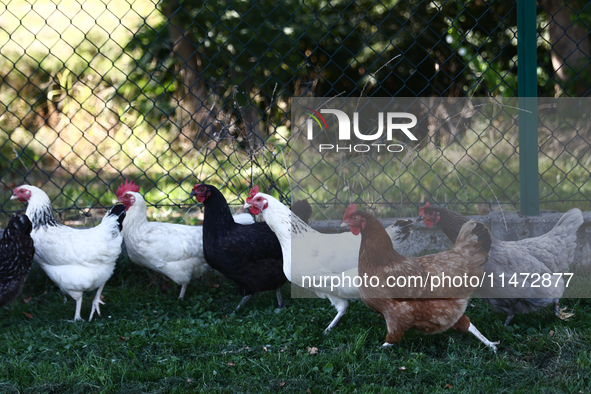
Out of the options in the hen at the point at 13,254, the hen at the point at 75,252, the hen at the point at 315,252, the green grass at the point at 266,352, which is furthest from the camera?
the hen at the point at 75,252

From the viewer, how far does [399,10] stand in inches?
279

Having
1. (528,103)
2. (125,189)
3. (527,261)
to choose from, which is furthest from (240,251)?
(528,103)

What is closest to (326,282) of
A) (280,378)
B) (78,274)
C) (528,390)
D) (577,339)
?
(280,378)

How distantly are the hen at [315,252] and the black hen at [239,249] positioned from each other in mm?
231

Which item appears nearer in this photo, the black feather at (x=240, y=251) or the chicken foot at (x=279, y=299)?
the black feather at (x=240, y=251)

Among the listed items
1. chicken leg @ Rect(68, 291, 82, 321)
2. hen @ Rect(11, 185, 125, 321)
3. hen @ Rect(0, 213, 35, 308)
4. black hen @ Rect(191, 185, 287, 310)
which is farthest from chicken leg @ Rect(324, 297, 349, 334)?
hen @ Rect(0, 213, 35, 308)

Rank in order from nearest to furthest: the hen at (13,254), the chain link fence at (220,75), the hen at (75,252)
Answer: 1. the hen at (13,254)
2. the hen at (75,252)
3. the chain link fence at (220,75)

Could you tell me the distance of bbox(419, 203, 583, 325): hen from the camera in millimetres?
2512

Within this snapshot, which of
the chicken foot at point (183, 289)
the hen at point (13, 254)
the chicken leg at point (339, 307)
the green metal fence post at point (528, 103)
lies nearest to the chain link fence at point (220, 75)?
the green metal fence post at point (528, 103)

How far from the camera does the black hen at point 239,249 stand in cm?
300

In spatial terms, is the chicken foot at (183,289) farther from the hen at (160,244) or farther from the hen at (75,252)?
the hen at (75,252)

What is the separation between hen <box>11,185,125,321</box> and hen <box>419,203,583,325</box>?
188 centimetres

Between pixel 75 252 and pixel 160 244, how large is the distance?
1.62ft

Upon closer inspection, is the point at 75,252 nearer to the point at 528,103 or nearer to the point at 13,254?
the point at 13,254
